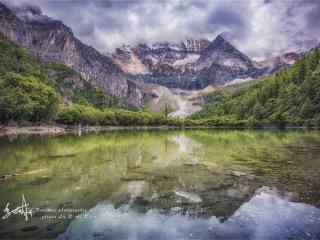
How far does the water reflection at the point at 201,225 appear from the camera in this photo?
1112 centimetres

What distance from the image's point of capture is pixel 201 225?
12.2m

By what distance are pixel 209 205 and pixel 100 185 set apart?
8351 millimetres

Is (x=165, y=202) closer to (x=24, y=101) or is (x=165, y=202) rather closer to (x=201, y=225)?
(x=201, y=225)

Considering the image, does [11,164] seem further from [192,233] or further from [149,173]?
[192,233]

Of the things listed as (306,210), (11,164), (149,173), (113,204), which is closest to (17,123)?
(11,164)

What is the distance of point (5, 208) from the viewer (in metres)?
13.7

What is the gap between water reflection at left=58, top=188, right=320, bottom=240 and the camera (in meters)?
11.1
